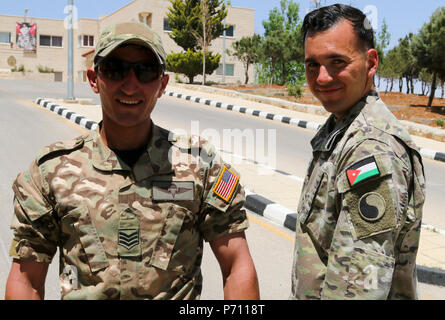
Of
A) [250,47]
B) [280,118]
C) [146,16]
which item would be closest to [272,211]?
[280,118]

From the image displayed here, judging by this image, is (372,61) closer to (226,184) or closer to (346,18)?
(346,18)

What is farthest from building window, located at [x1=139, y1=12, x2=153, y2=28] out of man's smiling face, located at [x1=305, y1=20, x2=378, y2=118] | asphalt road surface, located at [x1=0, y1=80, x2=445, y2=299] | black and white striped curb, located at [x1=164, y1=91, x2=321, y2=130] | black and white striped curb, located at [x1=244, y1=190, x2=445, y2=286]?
man's smiling face, located at [x1=305, y1=20, x2=378, y2=118]

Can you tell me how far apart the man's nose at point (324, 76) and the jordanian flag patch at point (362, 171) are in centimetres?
39

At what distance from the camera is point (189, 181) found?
5.54 ft

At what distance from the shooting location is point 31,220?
161 cm

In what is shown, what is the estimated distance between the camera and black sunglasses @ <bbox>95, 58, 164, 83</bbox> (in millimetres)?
1646

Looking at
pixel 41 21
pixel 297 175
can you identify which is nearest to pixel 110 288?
pixel 297 175

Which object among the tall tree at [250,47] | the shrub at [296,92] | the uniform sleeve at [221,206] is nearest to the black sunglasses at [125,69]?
the uniform sleeve at [221,206]

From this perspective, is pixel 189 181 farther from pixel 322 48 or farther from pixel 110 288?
pixel 322 48

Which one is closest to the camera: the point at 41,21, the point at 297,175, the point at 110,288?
the point at 110,288

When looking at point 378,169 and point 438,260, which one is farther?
point 438,260

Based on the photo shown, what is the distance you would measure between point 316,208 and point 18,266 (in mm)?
992

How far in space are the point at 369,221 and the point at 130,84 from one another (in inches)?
33.5

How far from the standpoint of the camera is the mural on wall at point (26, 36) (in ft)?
171
